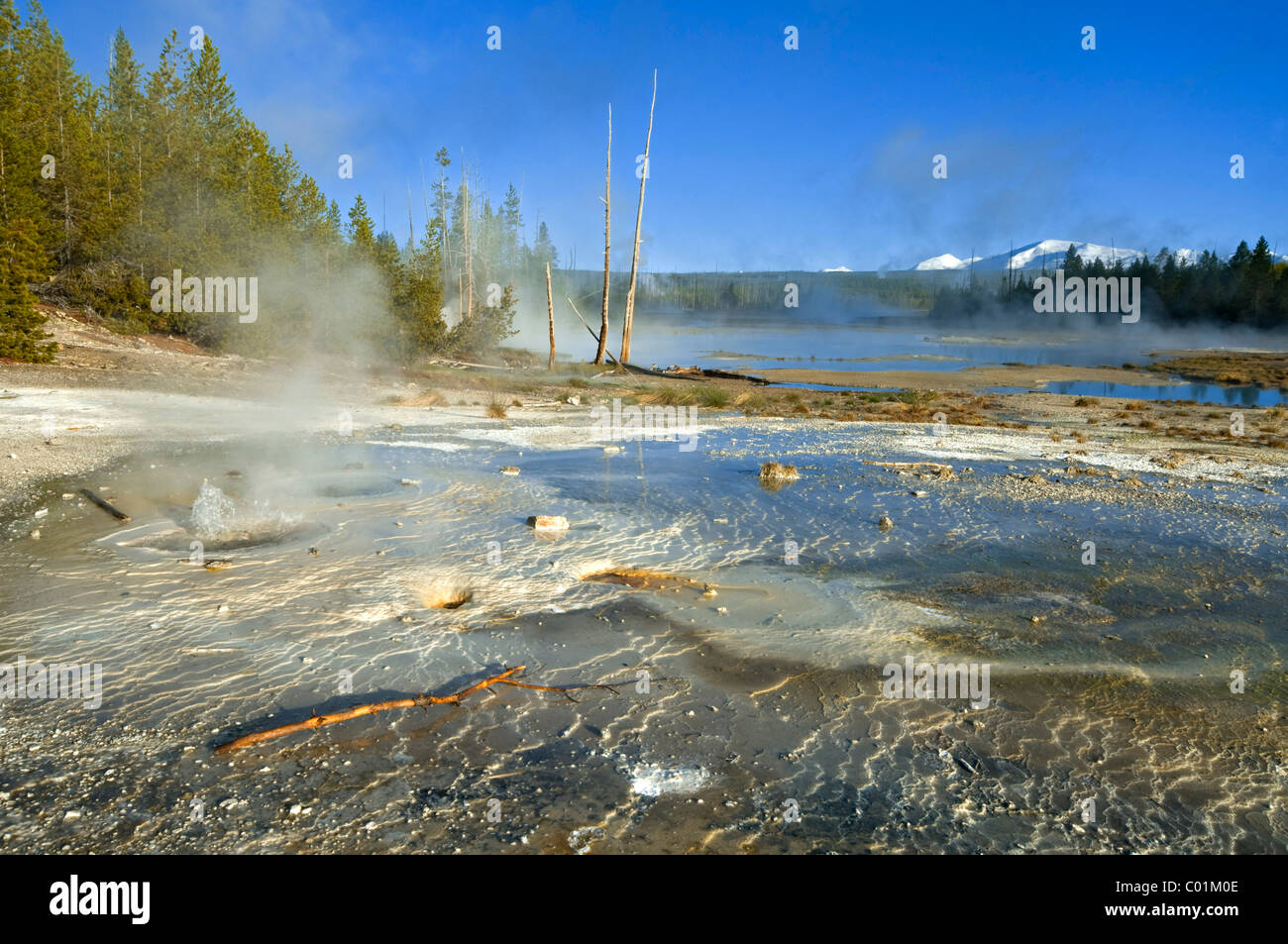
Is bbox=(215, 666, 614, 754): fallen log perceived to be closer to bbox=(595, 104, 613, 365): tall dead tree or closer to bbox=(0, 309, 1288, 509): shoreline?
bbox=(0, 309, 1288, 509): shoreline

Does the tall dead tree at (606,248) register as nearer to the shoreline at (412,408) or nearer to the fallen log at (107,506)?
the shoreline at (412,408)

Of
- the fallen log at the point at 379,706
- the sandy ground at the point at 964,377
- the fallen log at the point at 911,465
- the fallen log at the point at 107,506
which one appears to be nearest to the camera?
the fallen log at the point at 379,706

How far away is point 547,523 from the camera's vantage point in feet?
22.7

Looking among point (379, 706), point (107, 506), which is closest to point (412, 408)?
point (107, 506)

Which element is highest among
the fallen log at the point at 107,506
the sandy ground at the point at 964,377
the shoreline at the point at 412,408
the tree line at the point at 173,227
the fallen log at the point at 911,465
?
the tree line at the point at 173,227

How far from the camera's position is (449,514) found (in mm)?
7281

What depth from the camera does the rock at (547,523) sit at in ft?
22.6

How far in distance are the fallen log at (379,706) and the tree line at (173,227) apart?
14.9 m

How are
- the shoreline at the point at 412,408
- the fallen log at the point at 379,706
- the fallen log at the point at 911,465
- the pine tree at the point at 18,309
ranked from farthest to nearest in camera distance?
the pine tree at the point at 18,309
the shoreline at the point at 412,408
the fallen log at the point at 911,465
the fallen log at the point at 379,706

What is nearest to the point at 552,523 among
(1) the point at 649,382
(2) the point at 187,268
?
(1) the point at 649,382

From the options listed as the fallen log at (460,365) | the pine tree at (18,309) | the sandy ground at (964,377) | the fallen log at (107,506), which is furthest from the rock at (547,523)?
the sandy ground at (964,377)

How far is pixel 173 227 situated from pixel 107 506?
18.6 meters

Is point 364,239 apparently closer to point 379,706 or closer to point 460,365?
point 460,365

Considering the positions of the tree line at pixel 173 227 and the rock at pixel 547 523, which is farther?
the tree line at pixel 173 227
